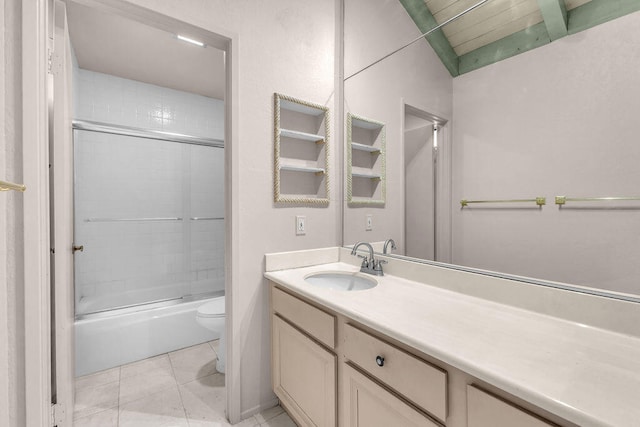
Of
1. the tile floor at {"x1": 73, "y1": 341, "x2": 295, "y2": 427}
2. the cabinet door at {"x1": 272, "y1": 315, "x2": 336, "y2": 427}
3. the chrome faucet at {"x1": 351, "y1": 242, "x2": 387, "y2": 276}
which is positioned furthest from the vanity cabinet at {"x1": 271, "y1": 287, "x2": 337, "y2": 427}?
the chrome faucet at {"x1": 351, "y1": 242, "x2": 387, "y2": 276}

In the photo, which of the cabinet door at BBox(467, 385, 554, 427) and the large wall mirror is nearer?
the cabinet door at BBox(467, 385, 554, 427)

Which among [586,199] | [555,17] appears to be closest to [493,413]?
[586,199]

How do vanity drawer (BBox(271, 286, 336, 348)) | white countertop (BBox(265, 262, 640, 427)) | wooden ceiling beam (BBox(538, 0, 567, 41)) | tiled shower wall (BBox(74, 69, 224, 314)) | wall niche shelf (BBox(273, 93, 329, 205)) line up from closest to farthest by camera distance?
1. white countertop (BBox(265, 262, 640, 427))
2. wooden ceiling beam (BBox(538, 0, 567, 41))
3. vanity drawer (BBox(271, 286, 336, 348))
4. wall niche shelf (BBox(273, 93, 329, 205))
5. tiled shower wall (BBox(74, 69, 224, 314))

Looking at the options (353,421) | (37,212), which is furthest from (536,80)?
(37,212)

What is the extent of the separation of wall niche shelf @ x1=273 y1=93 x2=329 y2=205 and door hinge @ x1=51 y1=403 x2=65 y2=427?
52.8 inches

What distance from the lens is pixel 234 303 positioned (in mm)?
1498

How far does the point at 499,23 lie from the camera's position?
1.07 metres

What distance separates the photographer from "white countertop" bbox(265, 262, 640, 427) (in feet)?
1.69

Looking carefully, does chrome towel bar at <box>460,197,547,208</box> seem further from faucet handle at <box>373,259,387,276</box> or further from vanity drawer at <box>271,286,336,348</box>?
vanity drawer at <box>271,286,336,348</box>

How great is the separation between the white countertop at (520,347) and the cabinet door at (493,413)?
0.17 feet

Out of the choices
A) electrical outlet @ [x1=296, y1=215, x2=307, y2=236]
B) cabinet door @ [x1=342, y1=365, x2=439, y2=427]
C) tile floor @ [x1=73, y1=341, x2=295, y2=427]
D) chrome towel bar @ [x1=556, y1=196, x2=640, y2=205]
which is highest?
chrome towel bar @ [x1=556, y1=196, x2=640, y2=205]

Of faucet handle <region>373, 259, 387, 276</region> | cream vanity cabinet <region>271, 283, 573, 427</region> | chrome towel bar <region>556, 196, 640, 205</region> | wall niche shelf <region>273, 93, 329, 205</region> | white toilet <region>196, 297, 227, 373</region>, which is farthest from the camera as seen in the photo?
white toilet <region>196, 297, 227, 373</region>

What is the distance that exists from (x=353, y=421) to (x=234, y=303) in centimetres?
81

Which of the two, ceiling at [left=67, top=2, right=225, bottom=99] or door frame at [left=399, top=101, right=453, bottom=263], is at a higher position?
ceiling at [left=67, top=2, right=225, bottom=99]
